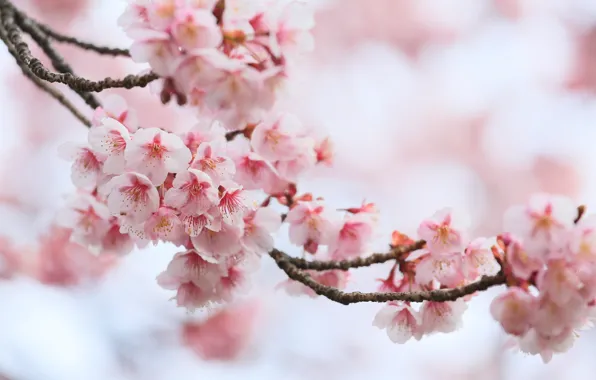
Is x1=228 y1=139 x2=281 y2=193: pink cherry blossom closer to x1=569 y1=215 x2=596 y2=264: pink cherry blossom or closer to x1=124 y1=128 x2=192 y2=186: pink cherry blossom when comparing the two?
x1=124 y1=128 x2=192 y2=186: pink cherry blossom

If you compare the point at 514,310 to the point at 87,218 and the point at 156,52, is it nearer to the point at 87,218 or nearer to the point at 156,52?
the point at 156,52

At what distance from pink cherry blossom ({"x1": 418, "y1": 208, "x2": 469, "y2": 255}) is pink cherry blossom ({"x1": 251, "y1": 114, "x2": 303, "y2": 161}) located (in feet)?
0.66

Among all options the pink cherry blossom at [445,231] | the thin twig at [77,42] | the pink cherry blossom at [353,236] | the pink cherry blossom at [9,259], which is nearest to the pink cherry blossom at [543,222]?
the pink cherry blossom at [445,231]

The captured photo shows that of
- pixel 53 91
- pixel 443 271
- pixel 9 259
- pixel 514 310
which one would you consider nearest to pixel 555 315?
pixel 514 310

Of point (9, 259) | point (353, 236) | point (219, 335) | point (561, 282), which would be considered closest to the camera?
point (561, 282)

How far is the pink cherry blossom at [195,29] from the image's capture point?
63cm

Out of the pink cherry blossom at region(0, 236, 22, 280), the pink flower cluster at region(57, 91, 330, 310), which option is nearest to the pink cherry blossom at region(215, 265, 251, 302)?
the pink flower cluster at region(57, 91, 330, 310)

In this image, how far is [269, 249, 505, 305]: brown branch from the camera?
660 millimetres

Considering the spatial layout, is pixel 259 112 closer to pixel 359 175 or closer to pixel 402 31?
pixel 359 175

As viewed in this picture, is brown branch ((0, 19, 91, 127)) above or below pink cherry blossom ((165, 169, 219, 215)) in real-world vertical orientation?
above

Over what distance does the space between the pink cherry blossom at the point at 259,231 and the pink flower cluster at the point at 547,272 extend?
0.96 ft

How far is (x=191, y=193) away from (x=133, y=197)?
73mm

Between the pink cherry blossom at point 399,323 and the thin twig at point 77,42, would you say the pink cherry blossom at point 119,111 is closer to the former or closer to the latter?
the thin twig at point 77,42

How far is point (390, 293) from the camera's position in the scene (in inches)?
28.1
